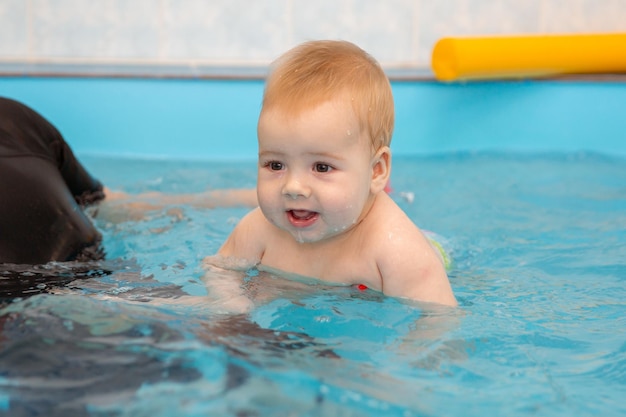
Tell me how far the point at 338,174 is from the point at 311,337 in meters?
0.38

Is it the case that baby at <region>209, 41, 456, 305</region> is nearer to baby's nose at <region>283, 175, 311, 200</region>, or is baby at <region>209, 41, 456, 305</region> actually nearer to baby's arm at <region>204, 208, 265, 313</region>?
baby's nose at <region>283, 175, 311, 200</region>

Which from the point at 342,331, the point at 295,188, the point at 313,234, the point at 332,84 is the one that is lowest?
the point at 342,331

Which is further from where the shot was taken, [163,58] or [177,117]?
[163,58]

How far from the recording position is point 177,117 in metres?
4.73

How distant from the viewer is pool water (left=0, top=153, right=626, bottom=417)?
1.31m

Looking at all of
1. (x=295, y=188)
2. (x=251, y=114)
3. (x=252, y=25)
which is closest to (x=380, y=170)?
(x=295, y=188)

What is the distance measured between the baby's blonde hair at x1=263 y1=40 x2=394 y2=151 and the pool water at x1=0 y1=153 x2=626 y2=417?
16.9 inches

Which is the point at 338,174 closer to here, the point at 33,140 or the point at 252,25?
the point at 33,140

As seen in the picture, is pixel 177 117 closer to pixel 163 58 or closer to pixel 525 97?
pixel 163 58

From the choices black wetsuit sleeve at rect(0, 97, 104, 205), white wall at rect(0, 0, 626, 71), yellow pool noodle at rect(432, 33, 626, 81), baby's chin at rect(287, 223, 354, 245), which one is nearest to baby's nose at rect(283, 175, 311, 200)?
baby's chin at rect(287, 223, 354, 245)

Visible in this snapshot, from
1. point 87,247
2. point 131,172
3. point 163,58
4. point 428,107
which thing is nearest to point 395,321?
point 87,247

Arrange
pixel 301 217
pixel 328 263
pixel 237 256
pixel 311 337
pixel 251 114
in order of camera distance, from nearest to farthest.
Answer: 1. pixel 311 337
2. pixel 301 217
3. pixel 328 263
4. pixel 237 256
5. pixel 251 114

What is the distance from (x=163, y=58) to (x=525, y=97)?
2.42m

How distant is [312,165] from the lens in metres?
1.82
